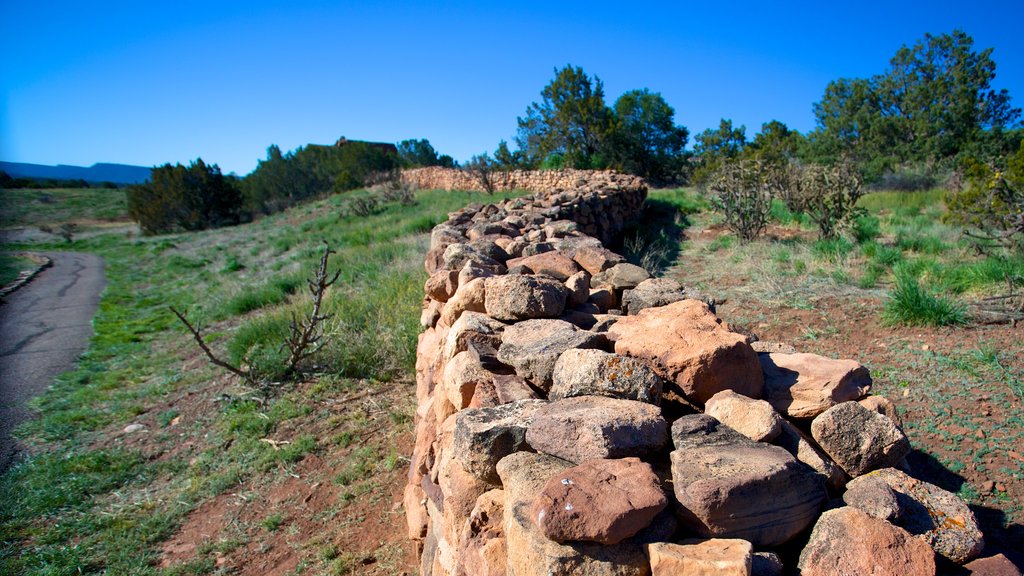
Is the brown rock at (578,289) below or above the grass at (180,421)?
above

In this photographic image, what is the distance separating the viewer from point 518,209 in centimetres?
878

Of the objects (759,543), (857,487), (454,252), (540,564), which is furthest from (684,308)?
(454,252)

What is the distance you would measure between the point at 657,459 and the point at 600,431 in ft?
0.81

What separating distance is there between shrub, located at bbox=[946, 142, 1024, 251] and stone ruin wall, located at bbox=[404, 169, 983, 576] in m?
6.53

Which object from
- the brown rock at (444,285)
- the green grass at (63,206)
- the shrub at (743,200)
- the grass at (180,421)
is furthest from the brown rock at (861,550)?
Answer: the green grass at (63,206)

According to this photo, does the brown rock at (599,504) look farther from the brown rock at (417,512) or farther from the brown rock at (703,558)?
the brown rock at (417,512)

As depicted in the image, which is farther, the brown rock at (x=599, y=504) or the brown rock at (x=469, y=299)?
the brown rock at (x=469, y=299)

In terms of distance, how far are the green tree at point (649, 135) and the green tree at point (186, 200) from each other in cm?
2113

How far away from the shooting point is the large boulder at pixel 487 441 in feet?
5.92

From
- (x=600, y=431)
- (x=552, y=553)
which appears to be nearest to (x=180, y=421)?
(x=600, y=431)

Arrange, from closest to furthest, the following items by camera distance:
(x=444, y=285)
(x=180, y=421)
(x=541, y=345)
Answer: (x=541, y=345)
(x=444, y=285)
(x=180, y=421)

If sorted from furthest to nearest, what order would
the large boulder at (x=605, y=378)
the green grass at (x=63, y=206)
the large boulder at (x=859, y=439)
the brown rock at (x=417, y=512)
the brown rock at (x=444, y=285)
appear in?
the green grass at (x=63, y=206) → the brown rock at (x=444, y=285) → the brown rock at (x=417, y=512) → the large boulder at (x=605, y=378) → the large boulder at (x=859, y=439)

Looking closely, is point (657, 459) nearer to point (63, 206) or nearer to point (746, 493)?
point (746, 493)

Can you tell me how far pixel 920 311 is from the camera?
15.1 ft
